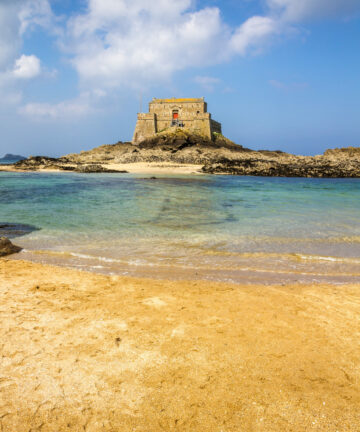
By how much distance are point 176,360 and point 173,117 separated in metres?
66.2

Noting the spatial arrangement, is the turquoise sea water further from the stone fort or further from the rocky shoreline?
the stone fort

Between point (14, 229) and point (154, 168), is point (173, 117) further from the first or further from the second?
point (14, 229)

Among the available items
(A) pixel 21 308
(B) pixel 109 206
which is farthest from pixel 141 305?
(B) pixel 109 206

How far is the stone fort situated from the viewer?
62644 mm

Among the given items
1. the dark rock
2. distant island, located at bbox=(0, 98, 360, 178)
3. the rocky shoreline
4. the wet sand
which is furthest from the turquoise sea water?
the rocky shoreline

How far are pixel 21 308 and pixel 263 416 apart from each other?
128 inches

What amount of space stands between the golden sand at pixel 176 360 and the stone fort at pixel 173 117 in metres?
60.8

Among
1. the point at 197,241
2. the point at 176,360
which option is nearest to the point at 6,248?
the point at 197,241

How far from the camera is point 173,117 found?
64938mm

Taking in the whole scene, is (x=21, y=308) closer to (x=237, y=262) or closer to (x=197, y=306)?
(x=197, y=306)

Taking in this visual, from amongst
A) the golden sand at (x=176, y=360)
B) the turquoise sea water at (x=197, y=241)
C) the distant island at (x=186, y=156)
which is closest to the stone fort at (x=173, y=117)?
the distant island at (x=186, y=156)

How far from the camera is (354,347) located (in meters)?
3.31

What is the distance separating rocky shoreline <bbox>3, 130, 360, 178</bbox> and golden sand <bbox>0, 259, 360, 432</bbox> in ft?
124

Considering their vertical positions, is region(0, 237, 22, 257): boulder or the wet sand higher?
the wet sand
